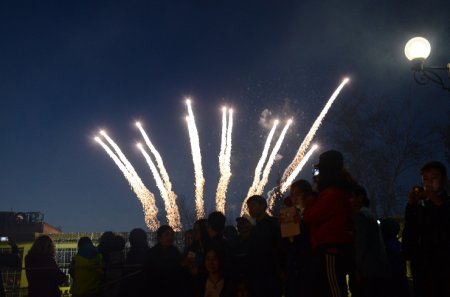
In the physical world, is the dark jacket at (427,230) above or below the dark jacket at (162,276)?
above

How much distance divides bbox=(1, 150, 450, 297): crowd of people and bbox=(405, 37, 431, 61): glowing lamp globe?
14.9 ft

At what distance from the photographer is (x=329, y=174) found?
4.67 metres

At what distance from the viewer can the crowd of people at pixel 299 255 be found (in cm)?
457

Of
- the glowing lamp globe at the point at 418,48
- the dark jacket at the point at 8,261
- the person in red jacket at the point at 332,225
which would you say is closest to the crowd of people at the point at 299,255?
the person in red jacket at the point at 332,225

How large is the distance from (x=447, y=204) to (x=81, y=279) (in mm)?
5925

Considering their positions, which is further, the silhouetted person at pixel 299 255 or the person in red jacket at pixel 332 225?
the silhouetted person at pixel 299 255

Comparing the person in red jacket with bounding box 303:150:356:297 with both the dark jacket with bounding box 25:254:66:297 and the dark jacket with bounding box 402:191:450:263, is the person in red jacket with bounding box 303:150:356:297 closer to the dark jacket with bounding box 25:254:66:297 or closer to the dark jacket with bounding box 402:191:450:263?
the dark jacket with bounding box 402:191:450:263

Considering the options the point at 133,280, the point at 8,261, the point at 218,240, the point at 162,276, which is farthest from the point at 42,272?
the point at 218,240

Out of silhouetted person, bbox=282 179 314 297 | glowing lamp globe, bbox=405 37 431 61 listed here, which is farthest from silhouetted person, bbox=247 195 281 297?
glowing lamp globe, bbox=405 37 431 61

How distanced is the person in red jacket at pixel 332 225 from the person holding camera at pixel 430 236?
1.20 metres

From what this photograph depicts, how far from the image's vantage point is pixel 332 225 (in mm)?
4453

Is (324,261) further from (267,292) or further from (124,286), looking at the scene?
(124,286)

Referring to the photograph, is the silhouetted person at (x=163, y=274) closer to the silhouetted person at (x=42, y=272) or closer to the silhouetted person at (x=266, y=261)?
the silhouetted person at (x=266, y=261)

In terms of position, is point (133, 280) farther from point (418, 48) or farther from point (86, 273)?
point (418, 48)
